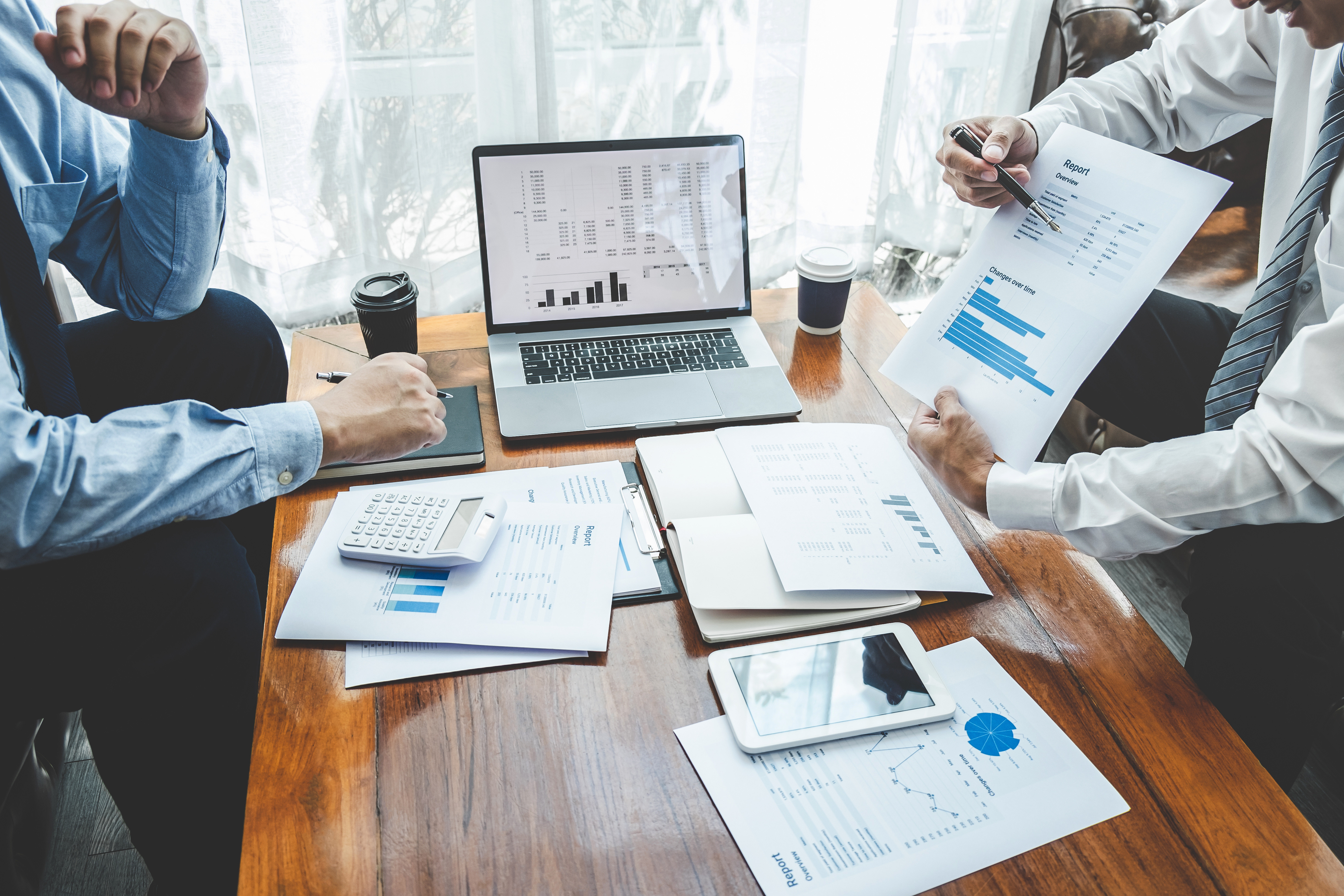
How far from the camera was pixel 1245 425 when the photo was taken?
2.97ft

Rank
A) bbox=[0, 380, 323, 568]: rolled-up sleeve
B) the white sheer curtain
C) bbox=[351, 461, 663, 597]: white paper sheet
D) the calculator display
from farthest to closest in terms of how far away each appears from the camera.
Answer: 1. the white sheer curtain
2. bbox=[351, 461, 663, 597]: white paper sheet
3. the calculator display
4. bbox=[0, 380, 323, 568]: rolled-up sleeve

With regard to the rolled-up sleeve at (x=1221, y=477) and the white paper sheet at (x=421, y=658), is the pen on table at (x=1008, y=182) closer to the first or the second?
the rolled-up sleeve at (x=1221, y=477)

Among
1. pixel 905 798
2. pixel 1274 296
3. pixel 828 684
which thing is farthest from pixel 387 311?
pixel 1274 296

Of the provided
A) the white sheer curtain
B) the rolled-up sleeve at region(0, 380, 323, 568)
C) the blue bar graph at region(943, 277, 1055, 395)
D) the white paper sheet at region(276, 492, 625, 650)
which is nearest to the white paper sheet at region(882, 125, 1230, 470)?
the blue bar graph at region(943, 277, 1055, 395)

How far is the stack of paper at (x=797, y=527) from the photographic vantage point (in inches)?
33.6

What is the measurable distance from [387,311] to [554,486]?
1.18 feet

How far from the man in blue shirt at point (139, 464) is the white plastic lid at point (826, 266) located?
1.92 feet

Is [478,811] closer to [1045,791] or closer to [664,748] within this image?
[664,748]

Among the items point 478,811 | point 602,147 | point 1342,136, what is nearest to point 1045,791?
point 478,811

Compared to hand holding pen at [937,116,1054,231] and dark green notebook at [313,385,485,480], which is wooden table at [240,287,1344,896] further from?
hand holding pen at [937,116,1054,231]

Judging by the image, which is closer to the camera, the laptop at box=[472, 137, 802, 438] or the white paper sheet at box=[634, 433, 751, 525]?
the white paper sheet at box=[634, 433, 751, 525]

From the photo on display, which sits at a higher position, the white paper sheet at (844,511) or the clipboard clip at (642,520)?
the white paper sheet at (844,511)

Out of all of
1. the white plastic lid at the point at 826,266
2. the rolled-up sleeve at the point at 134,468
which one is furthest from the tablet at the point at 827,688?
the white plastic lid at the point at 826,266

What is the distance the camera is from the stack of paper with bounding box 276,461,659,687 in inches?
31.8
